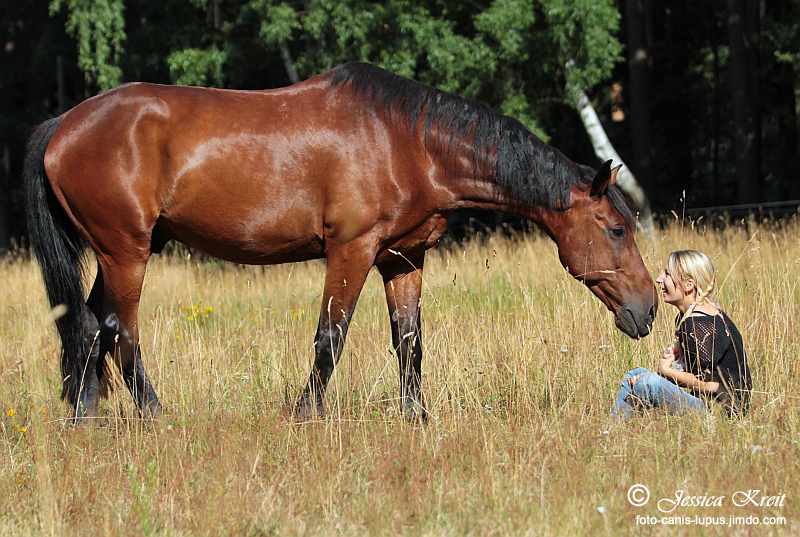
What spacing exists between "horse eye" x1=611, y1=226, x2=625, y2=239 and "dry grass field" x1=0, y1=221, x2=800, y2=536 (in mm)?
844

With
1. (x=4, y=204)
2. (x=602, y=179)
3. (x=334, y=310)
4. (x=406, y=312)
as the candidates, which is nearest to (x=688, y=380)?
(x=602, y=179)

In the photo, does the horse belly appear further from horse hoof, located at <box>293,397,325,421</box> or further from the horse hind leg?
horse hoof, located at <box>293,397,325,421</box>

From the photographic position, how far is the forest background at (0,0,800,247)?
1148 centimetres

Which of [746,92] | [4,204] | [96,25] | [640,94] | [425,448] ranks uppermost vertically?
[96,25]

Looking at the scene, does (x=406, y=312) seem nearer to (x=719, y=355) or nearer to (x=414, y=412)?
(x=414, y=412)

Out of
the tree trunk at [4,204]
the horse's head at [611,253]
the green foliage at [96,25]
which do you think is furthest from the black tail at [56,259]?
the tree trunk at [4,204]

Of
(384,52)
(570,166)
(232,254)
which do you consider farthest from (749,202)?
(232,254)

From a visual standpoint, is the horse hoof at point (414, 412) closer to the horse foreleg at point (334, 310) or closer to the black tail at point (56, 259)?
the horse foreleg at point (334, 310)

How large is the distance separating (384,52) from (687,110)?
544 inches

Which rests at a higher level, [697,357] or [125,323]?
[125,323]

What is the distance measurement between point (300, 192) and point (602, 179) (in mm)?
1783

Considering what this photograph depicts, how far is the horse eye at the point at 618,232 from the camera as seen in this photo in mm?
4613

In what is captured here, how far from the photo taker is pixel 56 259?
473cm

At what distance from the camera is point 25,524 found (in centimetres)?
319
